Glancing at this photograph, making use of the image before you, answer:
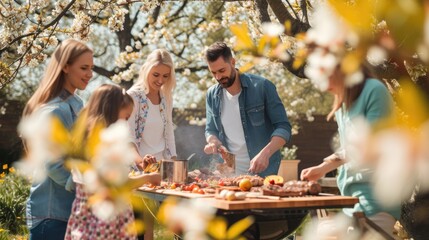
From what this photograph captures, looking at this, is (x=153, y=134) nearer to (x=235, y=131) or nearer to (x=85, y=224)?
(x=235, y=131)

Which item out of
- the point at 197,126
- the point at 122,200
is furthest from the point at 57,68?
the point at 197,126

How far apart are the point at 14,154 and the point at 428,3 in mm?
11840

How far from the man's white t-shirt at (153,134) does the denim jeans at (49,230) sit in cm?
120

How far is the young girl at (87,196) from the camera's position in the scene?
256cm

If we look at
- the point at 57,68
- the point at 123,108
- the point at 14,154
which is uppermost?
the point at 57,68

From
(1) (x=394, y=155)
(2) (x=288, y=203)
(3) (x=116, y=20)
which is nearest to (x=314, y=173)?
A: (2) (x=288, y=203)

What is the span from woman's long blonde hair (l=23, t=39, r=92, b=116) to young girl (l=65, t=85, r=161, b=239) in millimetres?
226

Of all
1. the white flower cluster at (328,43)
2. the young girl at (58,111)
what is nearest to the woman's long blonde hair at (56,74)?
the young girl at (58,111)

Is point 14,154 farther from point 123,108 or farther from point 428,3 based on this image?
point 428,3

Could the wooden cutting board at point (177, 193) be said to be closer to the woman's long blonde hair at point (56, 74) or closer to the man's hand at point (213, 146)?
the man's hand at point (213, 146)

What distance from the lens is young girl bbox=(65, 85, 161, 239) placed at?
8.39 feet

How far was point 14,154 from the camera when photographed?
463 inches

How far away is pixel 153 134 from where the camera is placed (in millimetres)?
3854

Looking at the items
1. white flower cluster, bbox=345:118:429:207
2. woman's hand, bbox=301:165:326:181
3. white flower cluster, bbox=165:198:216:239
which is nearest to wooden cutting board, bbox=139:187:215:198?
woman's hand, bbox=301:165:326:181
